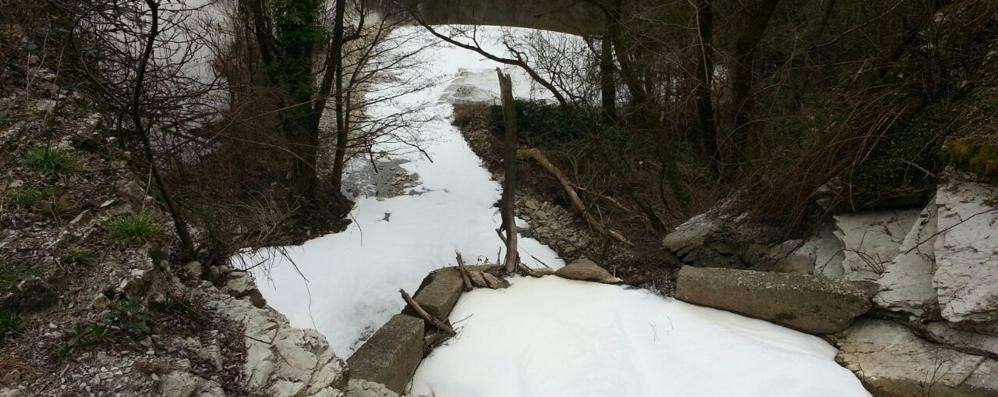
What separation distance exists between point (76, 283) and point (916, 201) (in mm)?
5013

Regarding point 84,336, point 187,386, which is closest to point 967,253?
point 187,386

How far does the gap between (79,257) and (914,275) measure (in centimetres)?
467

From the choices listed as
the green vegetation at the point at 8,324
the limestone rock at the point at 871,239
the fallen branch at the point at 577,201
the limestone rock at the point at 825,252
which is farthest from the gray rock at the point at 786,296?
the green vegetation at the point at 8,324

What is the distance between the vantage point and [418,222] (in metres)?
9.96

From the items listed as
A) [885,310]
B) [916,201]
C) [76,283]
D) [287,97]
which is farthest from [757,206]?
[287,97]

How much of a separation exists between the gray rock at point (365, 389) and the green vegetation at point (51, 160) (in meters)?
1.92

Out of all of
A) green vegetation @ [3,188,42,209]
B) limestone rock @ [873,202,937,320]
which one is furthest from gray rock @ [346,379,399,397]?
limestone rock @ [873,202,937,320]

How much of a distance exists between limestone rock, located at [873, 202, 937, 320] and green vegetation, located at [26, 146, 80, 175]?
487 centimetres

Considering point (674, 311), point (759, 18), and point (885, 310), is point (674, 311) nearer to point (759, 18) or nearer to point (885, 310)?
point (885, 310)

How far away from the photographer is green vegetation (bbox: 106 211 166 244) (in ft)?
8.75

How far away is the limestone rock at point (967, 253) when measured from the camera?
9.41 feet

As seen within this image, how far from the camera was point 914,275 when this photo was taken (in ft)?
11.1

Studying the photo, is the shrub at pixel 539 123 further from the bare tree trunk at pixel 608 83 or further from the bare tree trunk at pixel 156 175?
the bare tree trunk at pixel 156 175

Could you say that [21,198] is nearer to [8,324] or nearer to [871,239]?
[8,324]
